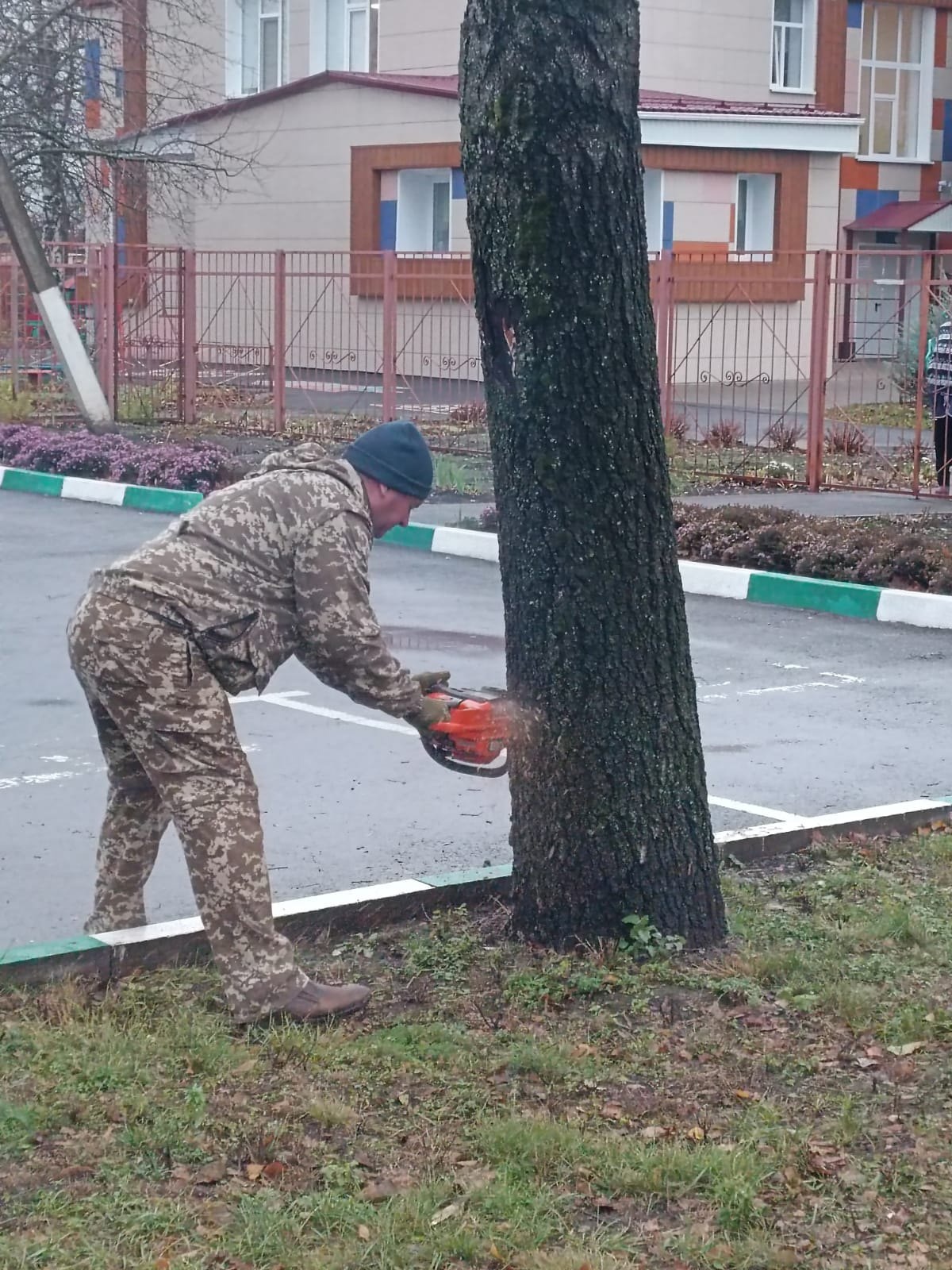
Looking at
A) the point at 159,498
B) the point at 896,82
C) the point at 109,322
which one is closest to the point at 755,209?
the point at 896,82

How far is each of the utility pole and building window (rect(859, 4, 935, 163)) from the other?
1688 cm

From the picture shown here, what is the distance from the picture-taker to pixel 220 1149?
11.8 ft

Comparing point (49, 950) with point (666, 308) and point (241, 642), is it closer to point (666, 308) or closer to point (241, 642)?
point (241, 642)

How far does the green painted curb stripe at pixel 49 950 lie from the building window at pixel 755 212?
2382 centimetres

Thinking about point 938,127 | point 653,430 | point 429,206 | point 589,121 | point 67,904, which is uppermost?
point 938,127

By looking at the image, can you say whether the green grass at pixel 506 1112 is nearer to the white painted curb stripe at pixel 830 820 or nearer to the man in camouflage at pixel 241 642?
the man in camouflage at pixel 241 642

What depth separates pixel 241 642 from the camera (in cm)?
415

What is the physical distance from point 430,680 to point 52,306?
15.6 m

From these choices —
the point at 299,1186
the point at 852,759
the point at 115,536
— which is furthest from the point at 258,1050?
the point at 115,536

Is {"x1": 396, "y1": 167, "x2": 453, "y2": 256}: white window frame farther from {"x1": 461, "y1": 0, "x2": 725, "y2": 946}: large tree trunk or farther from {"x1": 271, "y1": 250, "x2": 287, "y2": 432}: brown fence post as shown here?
{"x1": 461, "y1": 0, "x2": 725, "y2": 946}: large tree trunk

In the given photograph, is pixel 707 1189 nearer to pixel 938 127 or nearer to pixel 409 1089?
pixel 409 1089

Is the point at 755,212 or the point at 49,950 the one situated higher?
the point at 755,212

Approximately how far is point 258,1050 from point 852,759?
3.74 m

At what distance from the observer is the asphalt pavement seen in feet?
18.9
